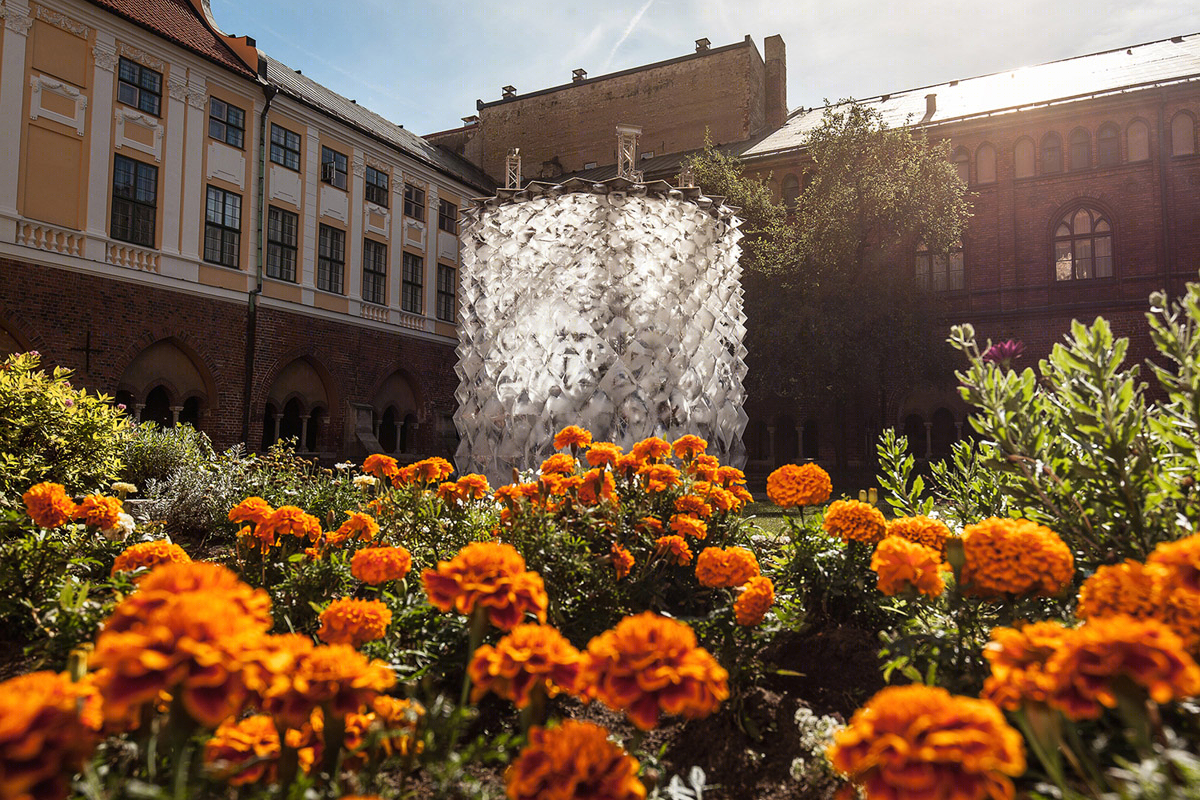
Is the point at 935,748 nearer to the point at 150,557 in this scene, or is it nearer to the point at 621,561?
the point at 621,561

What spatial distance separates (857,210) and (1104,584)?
667 inches

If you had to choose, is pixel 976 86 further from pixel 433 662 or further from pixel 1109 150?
pixel 433 662

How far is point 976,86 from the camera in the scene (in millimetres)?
23188

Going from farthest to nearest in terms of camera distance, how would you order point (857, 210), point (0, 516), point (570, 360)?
1. point (857, 210)
2. point (570, 360)
3. point (0, 516)

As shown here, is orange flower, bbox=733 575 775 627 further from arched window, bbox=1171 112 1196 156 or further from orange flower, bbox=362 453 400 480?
arched window, bbox=1171 112 1196 156

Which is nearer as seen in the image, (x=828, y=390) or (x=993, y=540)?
(x=993, y=540)

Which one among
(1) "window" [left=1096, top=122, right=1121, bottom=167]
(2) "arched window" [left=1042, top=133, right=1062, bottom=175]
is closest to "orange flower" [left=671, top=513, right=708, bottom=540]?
(2) "arched window" [left=1042, top=133, right=1062, bottom=175]

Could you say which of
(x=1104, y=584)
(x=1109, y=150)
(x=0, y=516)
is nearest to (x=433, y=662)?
(x=1104, y=584)

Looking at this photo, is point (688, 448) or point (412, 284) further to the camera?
point (412, 284)

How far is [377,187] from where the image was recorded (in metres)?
20.7

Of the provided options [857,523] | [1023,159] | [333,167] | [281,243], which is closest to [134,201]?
[281,243]

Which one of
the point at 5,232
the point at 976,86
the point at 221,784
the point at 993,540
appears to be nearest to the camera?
the point at 221,784

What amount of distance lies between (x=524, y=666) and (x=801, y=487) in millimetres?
1697

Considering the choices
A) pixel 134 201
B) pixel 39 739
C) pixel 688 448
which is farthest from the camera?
pixel 134 201
